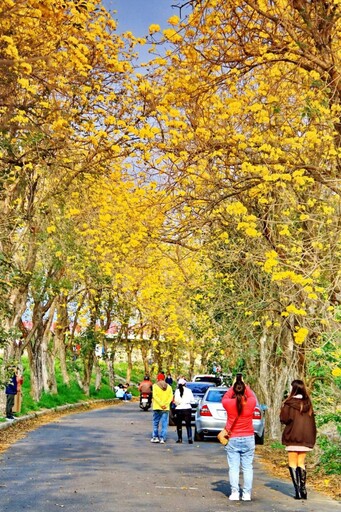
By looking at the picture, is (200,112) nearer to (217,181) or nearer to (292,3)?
(217,181)

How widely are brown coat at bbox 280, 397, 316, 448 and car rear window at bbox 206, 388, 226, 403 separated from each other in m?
12.3

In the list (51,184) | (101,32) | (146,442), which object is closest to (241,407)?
(101,32)

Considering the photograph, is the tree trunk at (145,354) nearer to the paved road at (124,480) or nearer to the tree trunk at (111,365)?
the tree trunk at (111,365)

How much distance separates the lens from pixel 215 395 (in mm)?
25859

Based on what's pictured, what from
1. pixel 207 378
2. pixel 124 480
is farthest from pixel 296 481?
pixel 207 378

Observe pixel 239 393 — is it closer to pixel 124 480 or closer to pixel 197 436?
pixel 124 480

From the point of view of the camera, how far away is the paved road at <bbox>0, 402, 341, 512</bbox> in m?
11.1

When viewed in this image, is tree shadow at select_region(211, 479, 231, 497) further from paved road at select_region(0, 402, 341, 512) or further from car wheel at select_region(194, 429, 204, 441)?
car wheel at select_region(194, 429, 204, 441)

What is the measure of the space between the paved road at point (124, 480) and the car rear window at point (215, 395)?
8.96 feet

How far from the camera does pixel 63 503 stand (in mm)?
10859

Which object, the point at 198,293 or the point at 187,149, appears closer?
the point at 187,149

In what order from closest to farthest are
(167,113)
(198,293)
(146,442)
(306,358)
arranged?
(167,113) → (306,358) → (146,442) → (198,293)

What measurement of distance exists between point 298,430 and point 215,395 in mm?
13051

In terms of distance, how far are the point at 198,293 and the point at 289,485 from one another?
1639 cm
